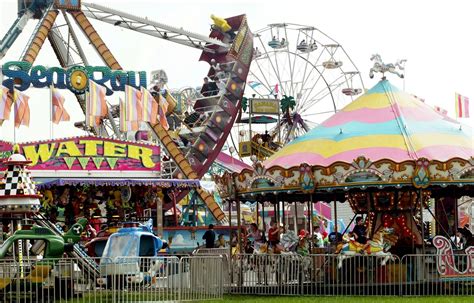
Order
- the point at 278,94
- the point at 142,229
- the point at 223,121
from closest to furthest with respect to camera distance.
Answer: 1. the point at 142,229
2. the point at 223,121
3. the point at 278,94

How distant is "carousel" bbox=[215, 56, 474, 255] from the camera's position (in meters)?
21.6

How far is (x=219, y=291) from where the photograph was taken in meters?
20.6

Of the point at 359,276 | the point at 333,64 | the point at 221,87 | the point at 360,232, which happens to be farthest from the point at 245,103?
the point at 359,276

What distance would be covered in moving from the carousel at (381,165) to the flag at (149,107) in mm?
11441

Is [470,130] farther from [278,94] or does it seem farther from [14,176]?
[278,94]

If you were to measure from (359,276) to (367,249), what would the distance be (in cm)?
59

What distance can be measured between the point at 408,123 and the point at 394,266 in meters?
3.99

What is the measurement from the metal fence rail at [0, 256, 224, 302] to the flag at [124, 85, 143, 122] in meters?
16.9

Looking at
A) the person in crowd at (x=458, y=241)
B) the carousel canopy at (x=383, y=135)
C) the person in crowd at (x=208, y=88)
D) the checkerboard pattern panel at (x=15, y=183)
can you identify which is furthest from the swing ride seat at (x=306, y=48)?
the checkerboard pattern panel at (x=15, y=183)

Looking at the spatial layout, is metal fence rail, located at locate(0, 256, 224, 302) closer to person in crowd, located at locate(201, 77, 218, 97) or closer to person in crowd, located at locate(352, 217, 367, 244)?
person in crowd, located at locate(352, 217, 367, 244)

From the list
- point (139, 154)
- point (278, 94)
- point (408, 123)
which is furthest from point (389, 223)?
point (278, 94)

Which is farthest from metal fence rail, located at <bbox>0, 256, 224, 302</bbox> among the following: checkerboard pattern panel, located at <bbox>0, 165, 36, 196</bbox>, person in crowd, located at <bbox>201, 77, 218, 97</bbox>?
person in crowd, located at <bbox>201, 77, 218, 97</bbox>

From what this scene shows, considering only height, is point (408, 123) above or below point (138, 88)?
below

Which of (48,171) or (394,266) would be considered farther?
(48,171)
